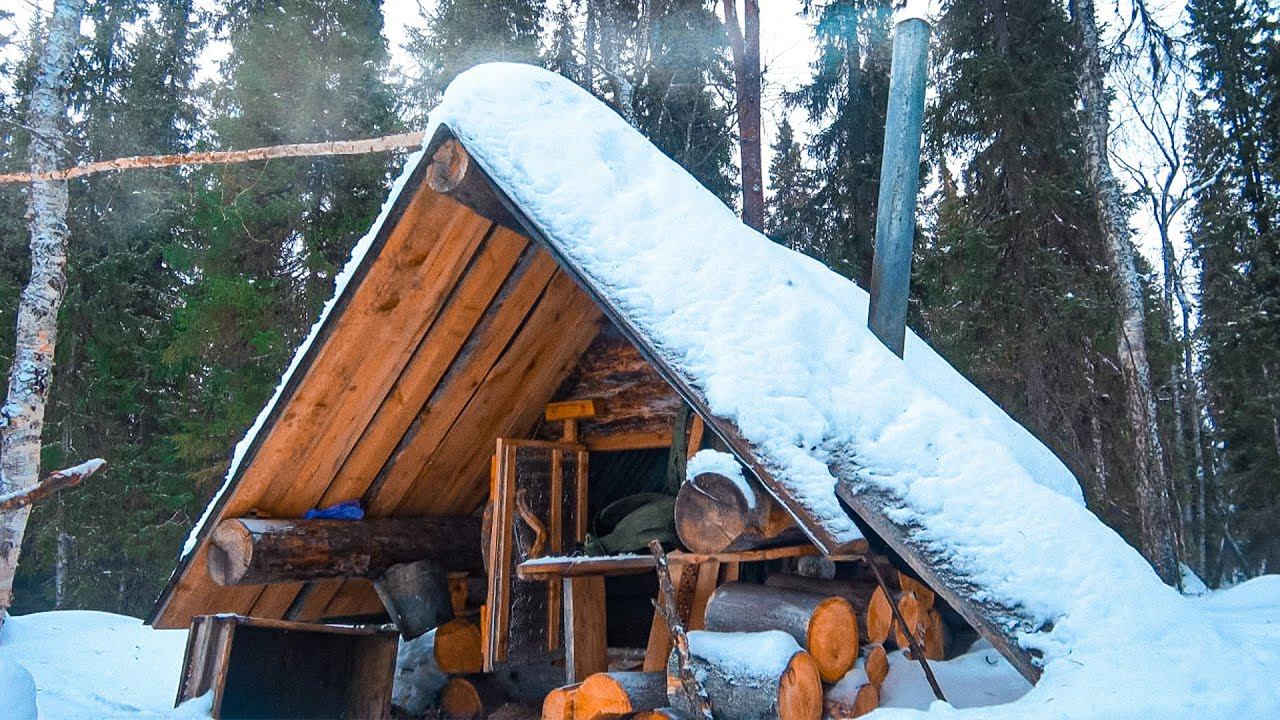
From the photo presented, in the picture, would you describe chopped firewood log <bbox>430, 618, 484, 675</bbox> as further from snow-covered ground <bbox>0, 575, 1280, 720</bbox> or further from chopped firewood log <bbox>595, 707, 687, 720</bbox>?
chopped firewood log <bbox>595, 707, 687, 720</bbox>

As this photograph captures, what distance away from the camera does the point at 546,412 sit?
6.12 metres

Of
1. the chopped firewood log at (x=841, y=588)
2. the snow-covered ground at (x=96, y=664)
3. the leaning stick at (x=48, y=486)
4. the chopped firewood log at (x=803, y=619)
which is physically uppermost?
the leaning stick at (x=48, y=486)

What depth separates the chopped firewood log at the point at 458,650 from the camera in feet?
19.5

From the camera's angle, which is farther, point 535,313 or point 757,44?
point 757,44

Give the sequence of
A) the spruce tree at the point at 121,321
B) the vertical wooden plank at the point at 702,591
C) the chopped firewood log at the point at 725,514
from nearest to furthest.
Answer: the chopped firewood log at the point at 725,514 → the vertical wooden plank at the point at 702,591 → the spruce tree at the point at 121,321

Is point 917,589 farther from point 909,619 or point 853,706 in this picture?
point 853,706

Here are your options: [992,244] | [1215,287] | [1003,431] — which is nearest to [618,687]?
[1003,431]

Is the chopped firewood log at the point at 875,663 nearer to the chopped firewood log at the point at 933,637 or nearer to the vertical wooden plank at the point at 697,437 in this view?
the chopped firewood log at the point at 933,637

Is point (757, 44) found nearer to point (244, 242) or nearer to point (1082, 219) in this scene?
point (1082, 219)

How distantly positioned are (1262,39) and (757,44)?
974 centimetres

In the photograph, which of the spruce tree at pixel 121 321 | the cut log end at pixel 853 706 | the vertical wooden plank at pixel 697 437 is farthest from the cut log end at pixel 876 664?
the spruce tree at pixel 121 321

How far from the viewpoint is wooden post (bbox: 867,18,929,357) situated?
193 inches

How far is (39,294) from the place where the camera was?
9289 mm

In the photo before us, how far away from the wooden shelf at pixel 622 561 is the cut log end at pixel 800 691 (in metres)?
0.62
